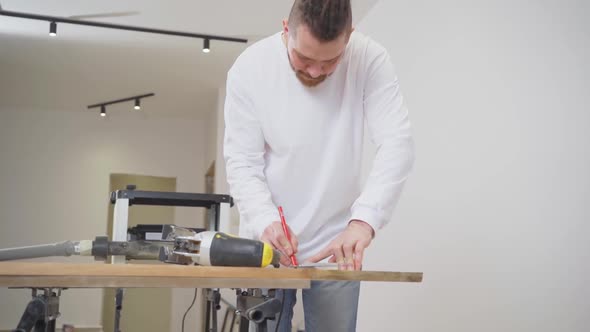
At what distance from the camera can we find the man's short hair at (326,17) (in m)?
1.16

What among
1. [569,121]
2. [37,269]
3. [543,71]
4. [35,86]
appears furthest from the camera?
[35,86]

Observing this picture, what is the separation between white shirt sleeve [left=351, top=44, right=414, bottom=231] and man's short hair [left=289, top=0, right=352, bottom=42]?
0.30 m

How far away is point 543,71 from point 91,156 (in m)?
6.07

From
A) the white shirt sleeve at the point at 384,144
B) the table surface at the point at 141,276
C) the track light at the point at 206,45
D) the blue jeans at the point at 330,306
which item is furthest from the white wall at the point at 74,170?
the table surface at the point at 141,276

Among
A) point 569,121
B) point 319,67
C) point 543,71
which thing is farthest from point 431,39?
point 319,67

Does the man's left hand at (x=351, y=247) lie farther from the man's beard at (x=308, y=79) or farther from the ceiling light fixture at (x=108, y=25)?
the ceiling light fixture at (x=108, y=25)

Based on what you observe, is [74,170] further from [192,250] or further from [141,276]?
[141,276]

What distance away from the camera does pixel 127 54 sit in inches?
203

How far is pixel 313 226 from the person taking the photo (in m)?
1.41

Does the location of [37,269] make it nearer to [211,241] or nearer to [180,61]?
[211,241]

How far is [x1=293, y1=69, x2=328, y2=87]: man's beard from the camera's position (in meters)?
1.38

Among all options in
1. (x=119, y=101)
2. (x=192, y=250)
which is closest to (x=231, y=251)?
(x=192, y=250)

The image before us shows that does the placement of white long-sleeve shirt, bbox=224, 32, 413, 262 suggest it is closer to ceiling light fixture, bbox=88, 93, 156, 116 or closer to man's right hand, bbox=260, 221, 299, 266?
man's right hand, bbox=260, 221, 299, 266

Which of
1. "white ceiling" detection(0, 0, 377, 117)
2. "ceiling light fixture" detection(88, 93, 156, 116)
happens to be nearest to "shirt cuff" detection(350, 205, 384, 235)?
"white ceiling" detection(0, 0, 377, 117)
